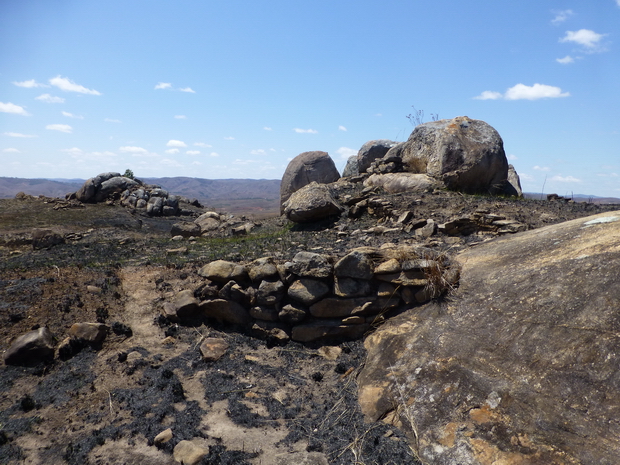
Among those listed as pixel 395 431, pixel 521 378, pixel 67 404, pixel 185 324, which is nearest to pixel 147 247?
pixel 185 324

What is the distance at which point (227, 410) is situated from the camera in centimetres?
409

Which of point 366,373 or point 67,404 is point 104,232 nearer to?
point 67,404

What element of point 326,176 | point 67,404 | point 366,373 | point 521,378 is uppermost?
point 326,176

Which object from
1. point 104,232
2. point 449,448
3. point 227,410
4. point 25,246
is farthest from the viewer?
point 104,232

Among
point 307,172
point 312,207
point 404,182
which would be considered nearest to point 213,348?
point 312,207

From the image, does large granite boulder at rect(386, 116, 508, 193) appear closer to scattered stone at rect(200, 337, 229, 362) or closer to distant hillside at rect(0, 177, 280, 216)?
scattered stone at rect(200, 337, 229, 362)

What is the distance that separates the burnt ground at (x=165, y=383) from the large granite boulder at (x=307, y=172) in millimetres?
8152

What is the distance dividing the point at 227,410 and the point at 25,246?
10.8m

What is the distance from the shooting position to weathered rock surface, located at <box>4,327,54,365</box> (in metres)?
4.80

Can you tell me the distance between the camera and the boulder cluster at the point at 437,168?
33.2 ft

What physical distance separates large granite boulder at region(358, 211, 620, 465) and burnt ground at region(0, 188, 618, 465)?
1.17ft

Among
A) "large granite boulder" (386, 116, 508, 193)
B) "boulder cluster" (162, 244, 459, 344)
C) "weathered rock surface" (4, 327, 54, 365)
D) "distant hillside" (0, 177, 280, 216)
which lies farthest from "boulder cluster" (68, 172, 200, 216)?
"distant hillside" (0, 177, 280, 216)

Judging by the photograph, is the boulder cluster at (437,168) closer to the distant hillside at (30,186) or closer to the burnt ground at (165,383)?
the burnt ground at (165,383)

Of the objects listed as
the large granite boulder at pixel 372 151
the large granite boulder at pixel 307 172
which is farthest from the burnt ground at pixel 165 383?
the large granite boulder at pixel 307 172
